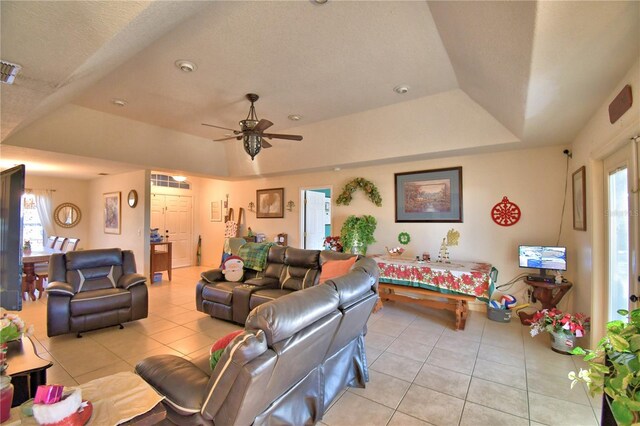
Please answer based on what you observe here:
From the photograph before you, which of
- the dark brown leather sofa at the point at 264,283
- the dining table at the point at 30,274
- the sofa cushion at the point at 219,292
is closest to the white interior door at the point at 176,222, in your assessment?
the dining table at the point at 30,274

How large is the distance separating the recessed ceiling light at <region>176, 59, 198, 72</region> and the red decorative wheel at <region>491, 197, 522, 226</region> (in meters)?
4.51

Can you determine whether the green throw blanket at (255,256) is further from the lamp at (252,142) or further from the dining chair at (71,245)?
the dining chair at (71,245)

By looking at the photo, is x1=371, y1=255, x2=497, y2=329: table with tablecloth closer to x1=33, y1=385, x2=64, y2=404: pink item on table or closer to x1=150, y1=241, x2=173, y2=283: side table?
x1=33, y1=385, x2=64, y2=404: pink item on table

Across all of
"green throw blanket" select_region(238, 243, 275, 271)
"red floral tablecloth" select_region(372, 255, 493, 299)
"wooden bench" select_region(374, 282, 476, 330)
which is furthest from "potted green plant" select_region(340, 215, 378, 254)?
"green throw blanket" select_region(238, 243, 275, 271)

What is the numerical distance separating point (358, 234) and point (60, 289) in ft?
13.6

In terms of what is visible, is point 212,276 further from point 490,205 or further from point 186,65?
point 490,205

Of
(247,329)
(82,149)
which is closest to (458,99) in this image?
(247,329)

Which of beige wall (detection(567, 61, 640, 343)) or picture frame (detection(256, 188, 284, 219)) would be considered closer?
beige wall (detection(567, 61, 640, 343))

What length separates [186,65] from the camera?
317 cm

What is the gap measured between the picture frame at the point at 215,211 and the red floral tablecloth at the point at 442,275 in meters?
5.09

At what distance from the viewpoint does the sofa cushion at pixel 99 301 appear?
3.42m

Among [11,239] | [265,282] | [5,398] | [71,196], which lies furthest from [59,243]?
[5,398]

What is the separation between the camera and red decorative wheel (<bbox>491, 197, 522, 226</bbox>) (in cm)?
421

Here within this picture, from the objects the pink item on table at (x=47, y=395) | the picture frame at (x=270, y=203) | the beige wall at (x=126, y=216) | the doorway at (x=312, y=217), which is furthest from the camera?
the picture frame at (x=270, y=203)
